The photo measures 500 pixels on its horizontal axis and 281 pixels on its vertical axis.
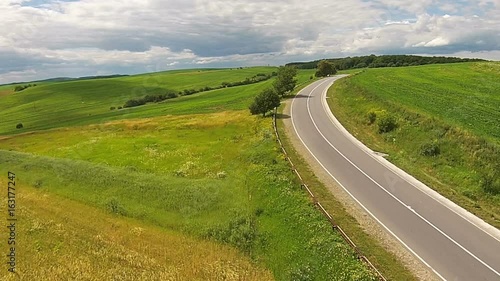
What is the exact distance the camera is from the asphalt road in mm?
23402

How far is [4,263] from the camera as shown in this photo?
2644cm

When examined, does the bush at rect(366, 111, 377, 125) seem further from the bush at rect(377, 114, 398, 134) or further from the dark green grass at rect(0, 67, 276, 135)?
the dark green grass at rect(0, 67, 276, 135)

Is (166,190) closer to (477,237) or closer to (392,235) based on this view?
(392,235)

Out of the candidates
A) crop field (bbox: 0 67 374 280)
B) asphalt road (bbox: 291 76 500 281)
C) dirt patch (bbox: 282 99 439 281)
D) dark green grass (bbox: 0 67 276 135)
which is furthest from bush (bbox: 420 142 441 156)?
dark green grass (bbox: 0 67 276 135)

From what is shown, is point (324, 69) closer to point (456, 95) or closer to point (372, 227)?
point (456, 95)

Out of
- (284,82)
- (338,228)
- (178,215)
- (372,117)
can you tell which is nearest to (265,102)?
(372,117)

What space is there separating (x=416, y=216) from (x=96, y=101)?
461 ft

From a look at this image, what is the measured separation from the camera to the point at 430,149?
41156 millimetres

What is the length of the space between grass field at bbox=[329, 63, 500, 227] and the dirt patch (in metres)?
7.84

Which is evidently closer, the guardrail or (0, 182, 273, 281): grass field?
the guardrail

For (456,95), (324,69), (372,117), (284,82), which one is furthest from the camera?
(324,69)

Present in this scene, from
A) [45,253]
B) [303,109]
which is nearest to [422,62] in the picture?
[303,109]

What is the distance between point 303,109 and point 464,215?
154ft

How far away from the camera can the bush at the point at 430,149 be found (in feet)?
135
